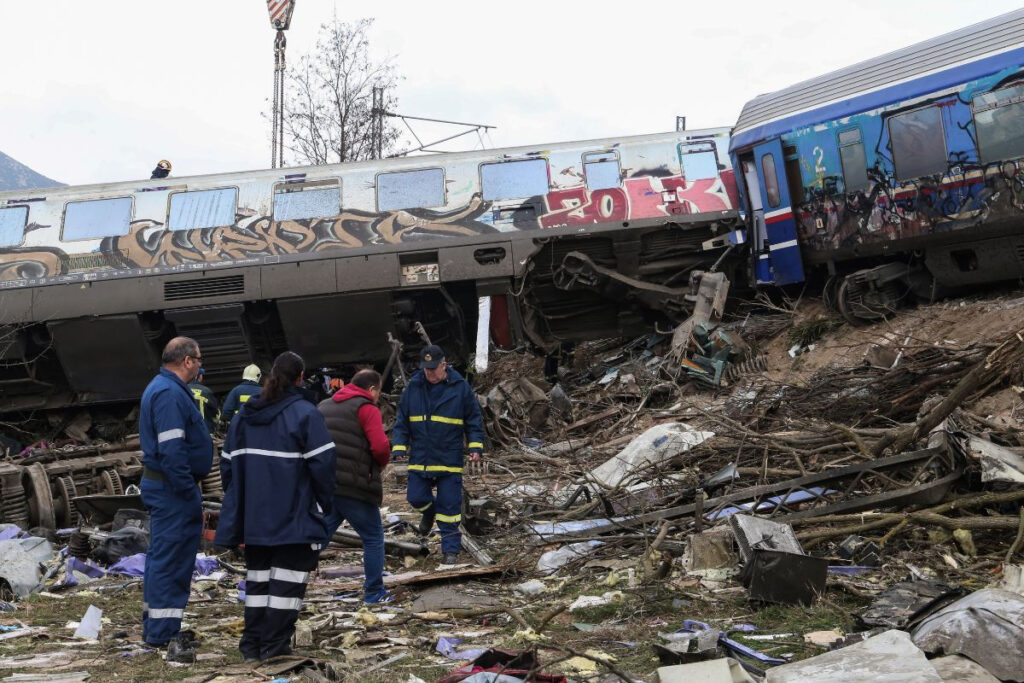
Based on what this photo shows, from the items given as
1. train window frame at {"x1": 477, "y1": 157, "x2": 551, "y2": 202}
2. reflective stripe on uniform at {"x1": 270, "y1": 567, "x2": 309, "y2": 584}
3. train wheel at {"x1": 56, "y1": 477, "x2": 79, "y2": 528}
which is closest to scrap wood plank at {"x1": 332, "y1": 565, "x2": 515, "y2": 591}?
reflective stripe on uniform at {"x1": 270, "y1": 567, "x2": 309, "y2": 584}

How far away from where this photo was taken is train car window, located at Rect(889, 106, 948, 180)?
10.5 m

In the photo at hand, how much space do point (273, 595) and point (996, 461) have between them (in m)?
3.63

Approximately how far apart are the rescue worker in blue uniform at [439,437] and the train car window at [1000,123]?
6.31 metres

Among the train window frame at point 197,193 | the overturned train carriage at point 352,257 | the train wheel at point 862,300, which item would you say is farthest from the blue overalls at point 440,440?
the train window frame at point 197,193

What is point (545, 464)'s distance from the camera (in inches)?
367

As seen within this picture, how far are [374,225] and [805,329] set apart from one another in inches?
225

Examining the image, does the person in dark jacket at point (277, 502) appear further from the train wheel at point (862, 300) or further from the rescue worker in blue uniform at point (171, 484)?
the train wheel at point (862, 300)

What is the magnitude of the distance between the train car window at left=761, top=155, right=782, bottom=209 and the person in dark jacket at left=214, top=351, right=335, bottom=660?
8761 millimetres

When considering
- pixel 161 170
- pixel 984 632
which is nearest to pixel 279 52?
pixel 161 170

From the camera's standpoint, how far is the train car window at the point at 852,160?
1123 centimetres

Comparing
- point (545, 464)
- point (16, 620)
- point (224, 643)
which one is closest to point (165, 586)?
point (224, 643)

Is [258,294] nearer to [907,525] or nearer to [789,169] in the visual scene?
[789,169]

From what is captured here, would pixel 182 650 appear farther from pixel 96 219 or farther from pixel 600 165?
pixel 96 219

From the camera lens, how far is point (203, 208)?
13727mm
